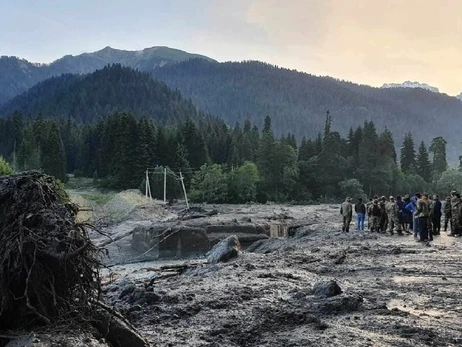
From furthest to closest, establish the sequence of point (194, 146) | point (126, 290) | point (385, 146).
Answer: point (385, 146), point (194, 146), point (126, 290)

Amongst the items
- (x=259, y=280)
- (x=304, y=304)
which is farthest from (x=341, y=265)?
(x=304, y=304)

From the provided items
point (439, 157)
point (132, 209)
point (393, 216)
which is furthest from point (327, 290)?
point (439, 157)

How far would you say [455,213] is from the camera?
22578 mm

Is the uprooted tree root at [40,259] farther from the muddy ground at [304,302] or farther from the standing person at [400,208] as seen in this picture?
the standing person at [400,208]

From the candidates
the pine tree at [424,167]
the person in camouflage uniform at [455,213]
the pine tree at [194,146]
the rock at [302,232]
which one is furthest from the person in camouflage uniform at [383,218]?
the pine tree at [424,167]

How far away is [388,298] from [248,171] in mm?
65933

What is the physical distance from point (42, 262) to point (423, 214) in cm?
1766

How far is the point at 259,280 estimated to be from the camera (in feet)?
43.8

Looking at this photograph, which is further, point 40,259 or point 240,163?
point 240,163

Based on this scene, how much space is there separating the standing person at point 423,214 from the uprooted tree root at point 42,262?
1669 centimetres

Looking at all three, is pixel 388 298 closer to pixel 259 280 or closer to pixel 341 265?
pixel 259 280

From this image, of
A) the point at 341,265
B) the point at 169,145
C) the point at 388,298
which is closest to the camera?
the point at 388,298

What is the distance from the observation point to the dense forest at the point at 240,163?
7650 cm

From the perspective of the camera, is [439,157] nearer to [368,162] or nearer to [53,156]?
[368,162]
